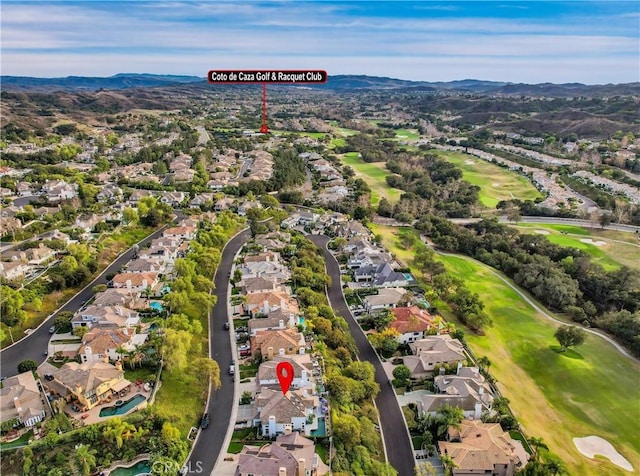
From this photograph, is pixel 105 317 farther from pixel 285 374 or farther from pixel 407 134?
pixel 407 134

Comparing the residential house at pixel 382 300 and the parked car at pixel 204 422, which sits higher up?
the residential house at pixel 382 300

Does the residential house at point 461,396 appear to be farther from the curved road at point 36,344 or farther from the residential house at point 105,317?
the curved road at point 36,344

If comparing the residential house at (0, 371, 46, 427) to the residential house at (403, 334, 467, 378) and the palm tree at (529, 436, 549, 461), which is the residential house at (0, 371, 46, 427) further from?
the palm tree at (529, 436, 549, 461)

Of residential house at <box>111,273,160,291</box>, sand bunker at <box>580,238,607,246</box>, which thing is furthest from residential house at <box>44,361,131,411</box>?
sand bunker at <box>580,238,607,246</box>

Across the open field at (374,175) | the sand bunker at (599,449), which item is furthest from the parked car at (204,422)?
the open field at (374,175)

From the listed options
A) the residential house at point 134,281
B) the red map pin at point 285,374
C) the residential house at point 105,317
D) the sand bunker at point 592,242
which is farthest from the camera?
the sand bunker at point 592,242

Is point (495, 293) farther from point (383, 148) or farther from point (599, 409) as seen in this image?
point (383, 148)

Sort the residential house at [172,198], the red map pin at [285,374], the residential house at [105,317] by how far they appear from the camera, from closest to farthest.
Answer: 1. the red map pin at [285,374]
2. the residential house at [105,317]
3. the residential house at [172,198]

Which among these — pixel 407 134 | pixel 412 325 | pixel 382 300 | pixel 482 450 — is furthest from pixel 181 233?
pixel 407 134
